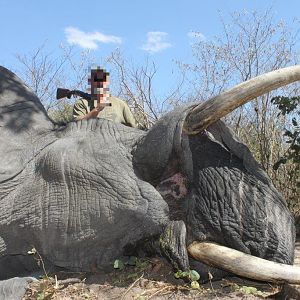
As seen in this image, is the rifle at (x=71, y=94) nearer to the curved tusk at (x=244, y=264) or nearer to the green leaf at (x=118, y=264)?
the green leaf at (x=118, y=264)

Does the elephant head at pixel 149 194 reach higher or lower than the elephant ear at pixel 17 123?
lower

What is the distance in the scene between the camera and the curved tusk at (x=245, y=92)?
374 cm

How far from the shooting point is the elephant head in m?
3.79

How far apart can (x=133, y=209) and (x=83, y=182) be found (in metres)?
0.43

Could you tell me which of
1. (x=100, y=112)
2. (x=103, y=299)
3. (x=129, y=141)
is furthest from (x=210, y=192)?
(x=100, y=112)

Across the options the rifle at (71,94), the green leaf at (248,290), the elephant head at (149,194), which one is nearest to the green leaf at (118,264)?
the elephant head at (149,194)

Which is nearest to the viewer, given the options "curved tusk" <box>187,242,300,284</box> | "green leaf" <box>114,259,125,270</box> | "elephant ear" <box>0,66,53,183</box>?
"curved tusk" <box>187,242,300,284</box>

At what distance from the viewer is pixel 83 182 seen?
4098 mm

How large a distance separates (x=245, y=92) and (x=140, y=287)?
1552 mm

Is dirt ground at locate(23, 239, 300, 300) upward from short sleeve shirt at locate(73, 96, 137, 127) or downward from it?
downward

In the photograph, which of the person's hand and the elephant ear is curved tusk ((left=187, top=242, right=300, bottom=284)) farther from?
the person's hand

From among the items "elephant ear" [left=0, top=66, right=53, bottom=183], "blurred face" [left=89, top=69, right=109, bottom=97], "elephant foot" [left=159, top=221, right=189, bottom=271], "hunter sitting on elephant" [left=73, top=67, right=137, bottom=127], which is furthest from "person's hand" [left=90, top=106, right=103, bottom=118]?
"elephant foot" [left=159, top=221, right=189, bottom=271]

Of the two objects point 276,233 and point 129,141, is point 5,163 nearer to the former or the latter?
point 129,141

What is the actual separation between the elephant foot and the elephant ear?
1223mm
